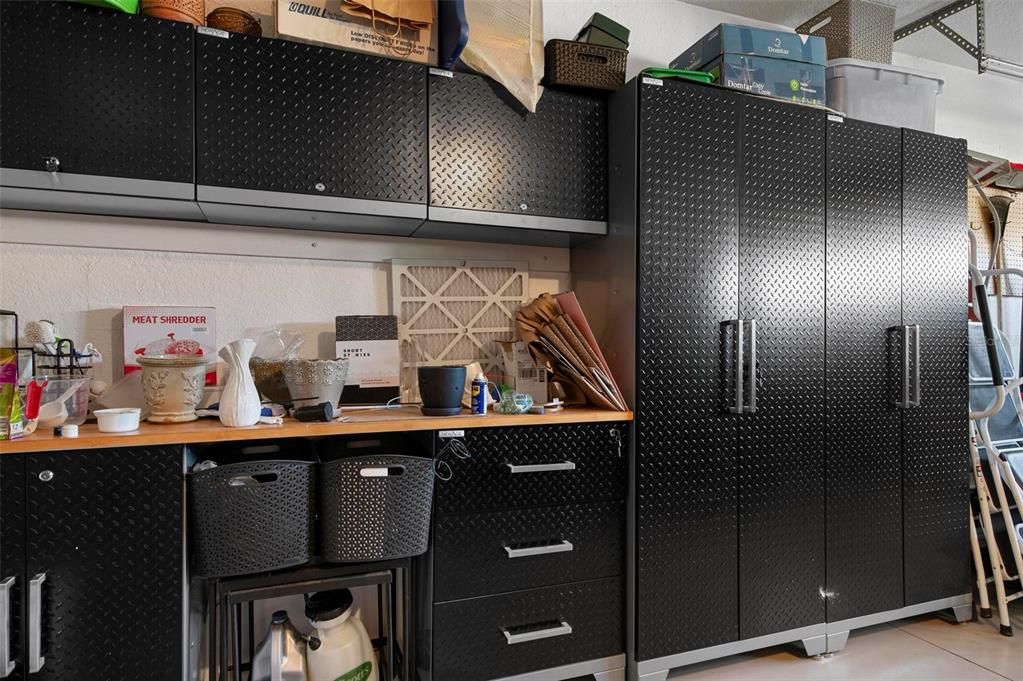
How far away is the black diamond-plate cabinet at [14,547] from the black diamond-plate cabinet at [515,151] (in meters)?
1.32

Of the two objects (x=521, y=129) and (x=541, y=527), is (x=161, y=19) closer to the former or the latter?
(x=521, y=129)

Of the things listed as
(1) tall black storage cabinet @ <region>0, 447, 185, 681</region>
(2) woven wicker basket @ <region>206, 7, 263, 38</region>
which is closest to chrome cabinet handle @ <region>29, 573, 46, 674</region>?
(1) tall black storage cabinet @ <region>0, 447, 185, 681</region>

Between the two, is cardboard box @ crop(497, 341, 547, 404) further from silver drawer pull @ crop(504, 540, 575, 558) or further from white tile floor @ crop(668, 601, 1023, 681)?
white tile floor @ crop(668, 601, 1023, 681)

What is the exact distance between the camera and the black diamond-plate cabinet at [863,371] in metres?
2.19

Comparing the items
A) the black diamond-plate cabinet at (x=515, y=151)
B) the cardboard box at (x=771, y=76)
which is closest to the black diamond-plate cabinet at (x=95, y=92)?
the black diamond-plate cabinet at (x=515, y=151)

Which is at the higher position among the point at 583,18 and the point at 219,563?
the point at 583,18

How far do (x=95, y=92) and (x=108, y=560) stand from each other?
125 centimetres

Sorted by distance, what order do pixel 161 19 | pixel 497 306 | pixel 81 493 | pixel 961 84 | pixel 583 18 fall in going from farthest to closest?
pixel 961 84 → pixel 583 18 → pixel 497 306 → pixel 161 19 → pixel 81 493

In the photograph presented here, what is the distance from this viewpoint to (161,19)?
1580mm

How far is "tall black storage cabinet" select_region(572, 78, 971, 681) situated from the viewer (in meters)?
1.94

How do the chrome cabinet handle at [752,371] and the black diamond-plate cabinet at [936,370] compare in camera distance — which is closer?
the chrome cabinet handle at [752,371]

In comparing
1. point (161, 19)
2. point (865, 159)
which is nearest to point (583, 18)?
point (865, 159)

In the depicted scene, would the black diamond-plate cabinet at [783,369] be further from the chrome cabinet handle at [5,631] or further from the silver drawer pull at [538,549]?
the chrome cabinet handle at [5,631]

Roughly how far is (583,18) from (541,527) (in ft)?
7.09
